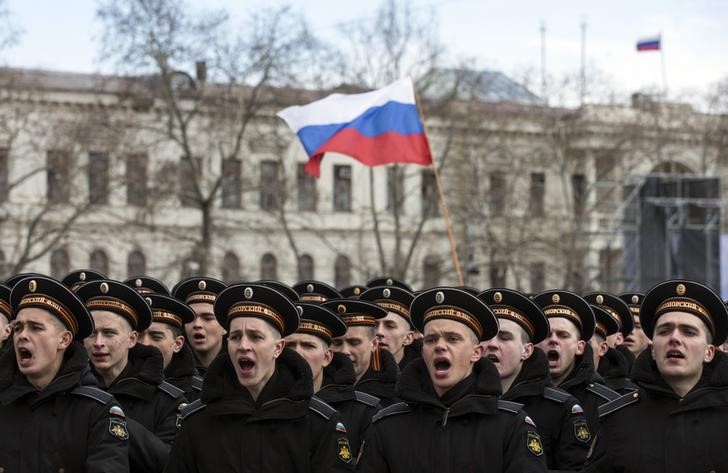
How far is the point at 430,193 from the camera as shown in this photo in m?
53.5

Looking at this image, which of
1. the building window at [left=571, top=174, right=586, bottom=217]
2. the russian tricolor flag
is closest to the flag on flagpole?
the building window at [left=571, top=174, right=586, bottom=217]

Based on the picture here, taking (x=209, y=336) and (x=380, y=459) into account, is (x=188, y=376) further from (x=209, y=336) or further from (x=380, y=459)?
(x=380, y=459)

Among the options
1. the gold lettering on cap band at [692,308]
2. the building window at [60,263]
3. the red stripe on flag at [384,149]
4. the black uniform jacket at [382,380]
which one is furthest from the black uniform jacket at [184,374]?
the building window at [60,263]

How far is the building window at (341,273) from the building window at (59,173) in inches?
513

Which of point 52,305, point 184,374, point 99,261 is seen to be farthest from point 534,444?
point 99,261

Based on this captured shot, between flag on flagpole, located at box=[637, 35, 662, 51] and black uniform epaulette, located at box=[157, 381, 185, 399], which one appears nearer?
black uniform epaulette, located at box=[157, 381, 185, 399]

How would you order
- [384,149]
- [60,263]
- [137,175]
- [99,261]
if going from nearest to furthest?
[384,149] < [137,175] < [60,263] < [99,261]

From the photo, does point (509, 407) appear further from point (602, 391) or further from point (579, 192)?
point (579, 192)

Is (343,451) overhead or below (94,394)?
below

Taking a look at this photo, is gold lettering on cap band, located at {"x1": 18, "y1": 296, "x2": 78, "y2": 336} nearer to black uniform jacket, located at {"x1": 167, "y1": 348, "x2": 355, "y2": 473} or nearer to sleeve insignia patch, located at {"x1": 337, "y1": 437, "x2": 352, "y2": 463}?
black uniform jacket, located at {"x1": 167, "y1": 348, "x2": 355, "y2": 473}

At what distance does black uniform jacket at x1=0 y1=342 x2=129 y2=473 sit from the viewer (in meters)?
6.75

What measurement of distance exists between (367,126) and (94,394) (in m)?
11.1

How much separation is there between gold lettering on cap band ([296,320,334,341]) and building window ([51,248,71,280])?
36.4m

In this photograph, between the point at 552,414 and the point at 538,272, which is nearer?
the point at 552,414
